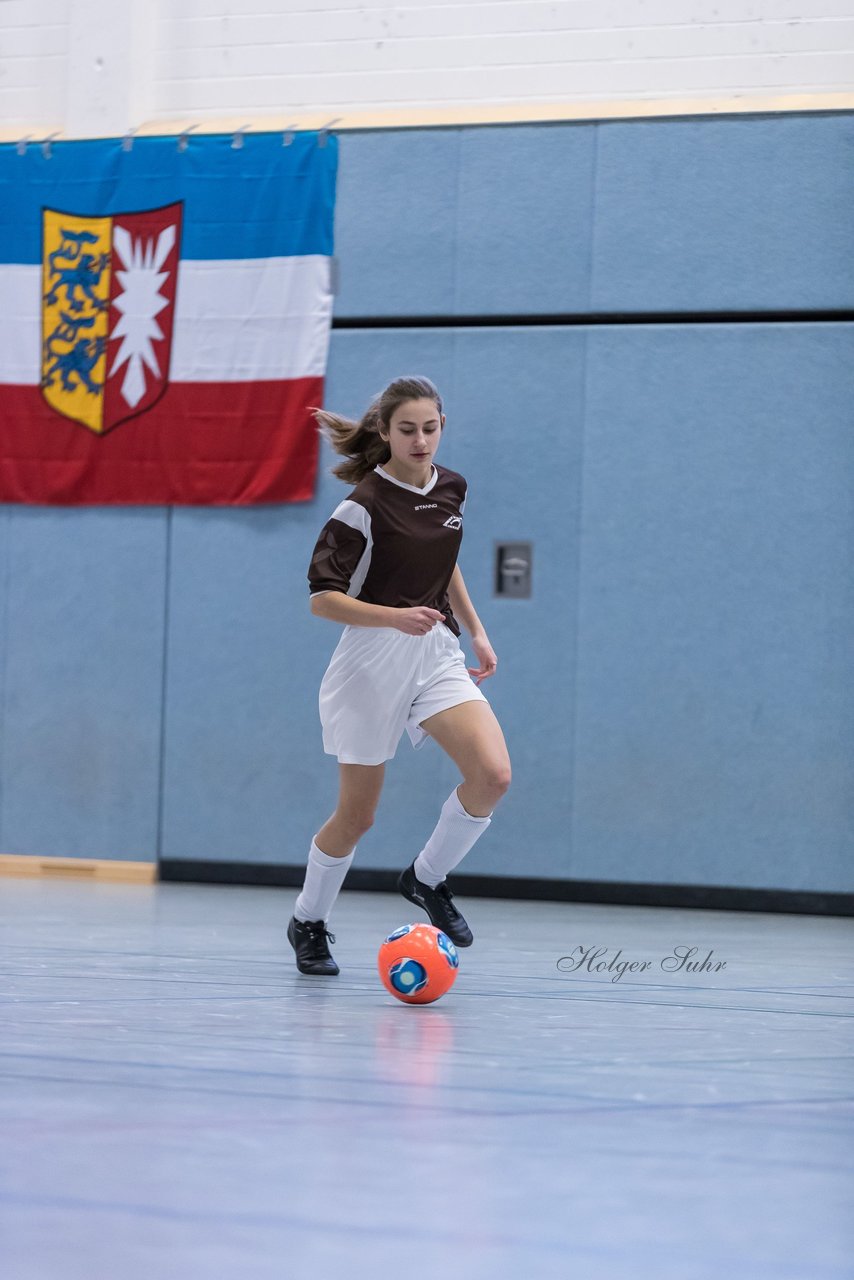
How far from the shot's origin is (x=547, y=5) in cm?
743

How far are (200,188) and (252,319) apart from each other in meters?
0.68

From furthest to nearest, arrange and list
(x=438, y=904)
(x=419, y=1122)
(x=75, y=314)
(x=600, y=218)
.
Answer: (x=75, y=314) → (x=600, y=218) → (x=438, y=904) → (x=419, y=1122)

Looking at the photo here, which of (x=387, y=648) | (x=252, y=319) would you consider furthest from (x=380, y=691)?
(x=252, y=319)

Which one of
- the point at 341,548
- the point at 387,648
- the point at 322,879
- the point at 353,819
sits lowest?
the point at 322,879

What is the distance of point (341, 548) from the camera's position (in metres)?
4.12

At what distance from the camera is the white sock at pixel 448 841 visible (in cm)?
431

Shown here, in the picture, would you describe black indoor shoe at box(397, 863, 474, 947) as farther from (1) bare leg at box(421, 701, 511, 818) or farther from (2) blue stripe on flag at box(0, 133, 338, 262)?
(2) blue stripe on flag at box(0, 133, 338, 262)

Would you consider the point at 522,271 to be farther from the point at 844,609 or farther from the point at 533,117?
the point at 844,609

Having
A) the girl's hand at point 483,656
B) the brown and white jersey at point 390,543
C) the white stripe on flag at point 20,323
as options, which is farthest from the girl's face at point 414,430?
the white stripe on flag at point 20,323

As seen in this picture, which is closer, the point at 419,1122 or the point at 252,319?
the point at 419,1122

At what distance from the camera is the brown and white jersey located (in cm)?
412

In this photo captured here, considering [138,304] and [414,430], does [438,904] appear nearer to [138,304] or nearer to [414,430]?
[414,430]

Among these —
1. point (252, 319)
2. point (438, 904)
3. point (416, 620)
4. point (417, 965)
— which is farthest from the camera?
point (252, 319)

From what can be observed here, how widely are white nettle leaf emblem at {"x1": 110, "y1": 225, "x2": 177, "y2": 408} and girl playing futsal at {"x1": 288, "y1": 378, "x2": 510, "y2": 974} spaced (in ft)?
11.5
